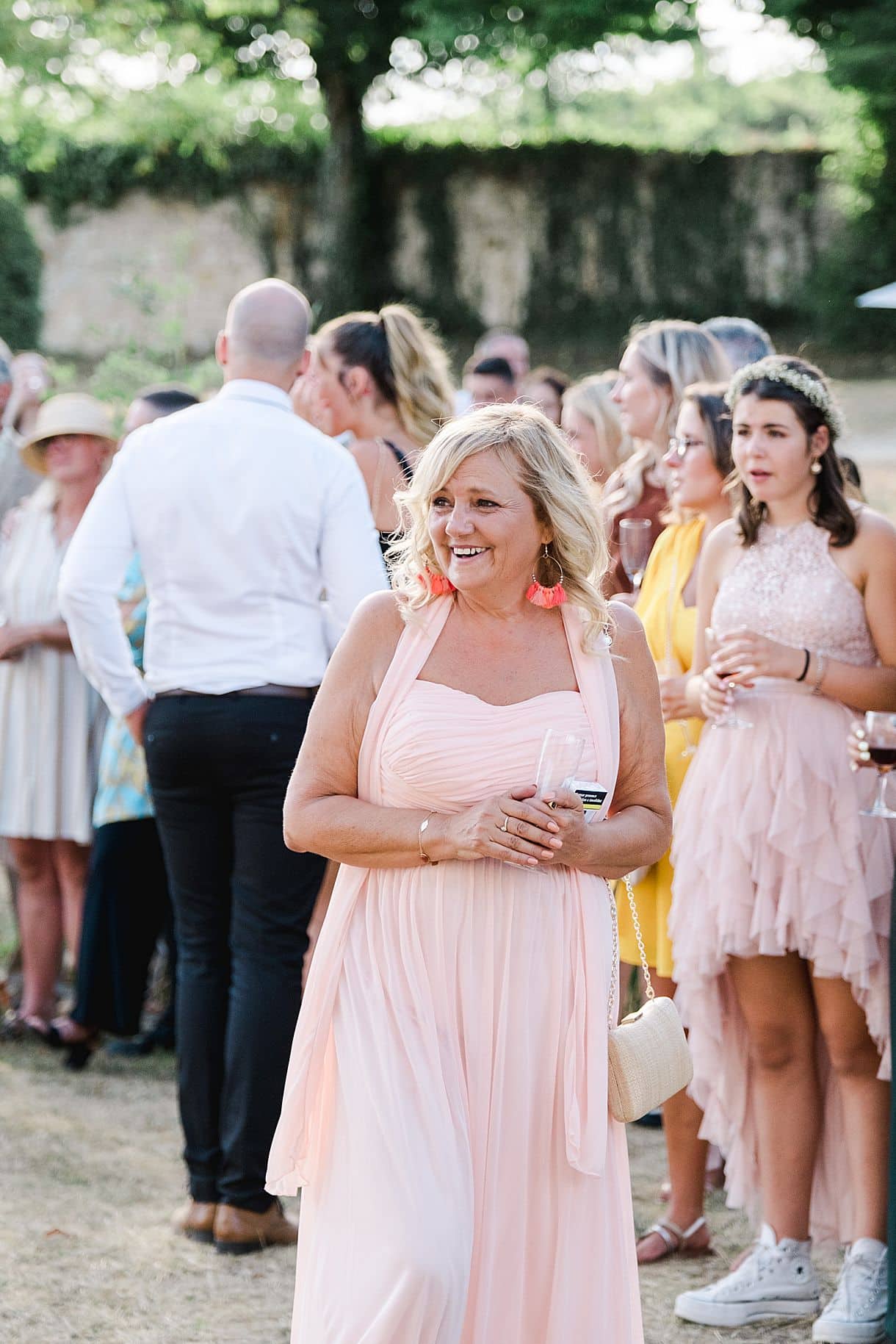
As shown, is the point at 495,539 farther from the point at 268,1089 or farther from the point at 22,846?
the point at 22,846

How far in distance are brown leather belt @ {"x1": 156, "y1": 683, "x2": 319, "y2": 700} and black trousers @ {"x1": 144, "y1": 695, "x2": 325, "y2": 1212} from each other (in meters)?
0.01

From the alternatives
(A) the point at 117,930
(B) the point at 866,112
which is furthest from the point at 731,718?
(B) the point at 866,112

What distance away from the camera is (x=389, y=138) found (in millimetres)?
25766

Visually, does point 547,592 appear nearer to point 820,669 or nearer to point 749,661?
point 749,661

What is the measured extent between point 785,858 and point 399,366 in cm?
219

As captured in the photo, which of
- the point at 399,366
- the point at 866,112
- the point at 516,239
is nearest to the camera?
the point at 399,366

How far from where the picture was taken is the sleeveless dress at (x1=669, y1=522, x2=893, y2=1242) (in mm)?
4227

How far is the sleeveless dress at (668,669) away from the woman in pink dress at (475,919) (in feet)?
5.44

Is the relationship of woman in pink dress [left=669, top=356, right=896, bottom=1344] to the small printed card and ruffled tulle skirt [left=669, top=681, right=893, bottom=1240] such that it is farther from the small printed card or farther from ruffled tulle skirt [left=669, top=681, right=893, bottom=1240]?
the small printed card

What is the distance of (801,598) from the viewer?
436 centimetres

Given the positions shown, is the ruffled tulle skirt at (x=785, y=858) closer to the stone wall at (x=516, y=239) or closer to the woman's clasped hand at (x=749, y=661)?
the woman's clasped hand at (x=749, y=661)

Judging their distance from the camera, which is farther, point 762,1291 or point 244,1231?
point 244,1231

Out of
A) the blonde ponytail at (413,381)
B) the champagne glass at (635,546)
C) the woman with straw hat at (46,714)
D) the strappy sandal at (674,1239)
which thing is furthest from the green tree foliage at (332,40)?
the strappy sandal at (674,1239)

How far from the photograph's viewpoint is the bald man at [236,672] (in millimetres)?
4613
